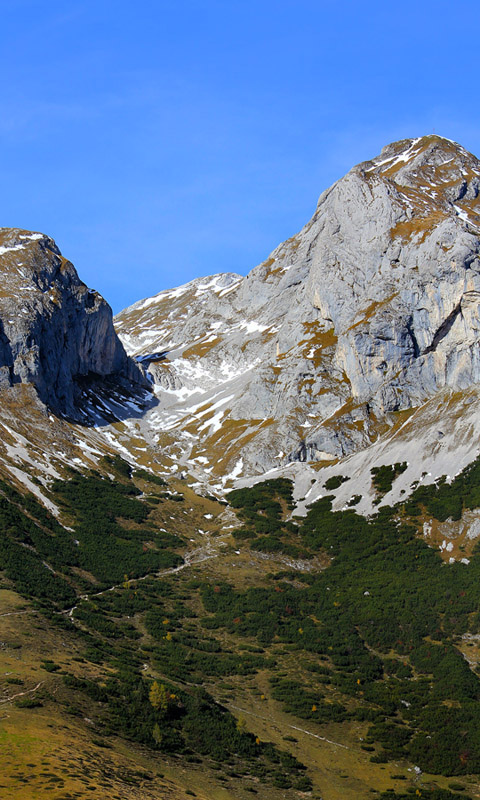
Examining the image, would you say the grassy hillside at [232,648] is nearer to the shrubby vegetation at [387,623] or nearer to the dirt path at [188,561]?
the shrubby vegetation at [387,623]

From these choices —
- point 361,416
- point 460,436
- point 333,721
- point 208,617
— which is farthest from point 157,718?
point 361,416

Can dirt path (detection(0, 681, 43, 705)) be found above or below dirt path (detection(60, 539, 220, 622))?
above

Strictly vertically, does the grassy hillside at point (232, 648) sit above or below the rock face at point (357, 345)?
below

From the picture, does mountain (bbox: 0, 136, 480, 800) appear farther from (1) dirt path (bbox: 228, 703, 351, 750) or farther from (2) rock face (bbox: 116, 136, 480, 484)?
(2) rock face (bbox: 116, 136, 480, 484)

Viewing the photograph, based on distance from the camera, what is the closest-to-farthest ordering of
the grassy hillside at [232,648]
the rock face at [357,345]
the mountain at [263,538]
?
1. the grassy hillside at [232,648]
2. the mountain at [263,538]
3. the rock face at [357,345]

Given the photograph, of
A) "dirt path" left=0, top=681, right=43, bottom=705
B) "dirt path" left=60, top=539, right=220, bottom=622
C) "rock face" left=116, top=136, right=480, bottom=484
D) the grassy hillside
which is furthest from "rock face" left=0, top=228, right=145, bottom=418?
"dirt path" left=0, top=681, right=43, bottom=705

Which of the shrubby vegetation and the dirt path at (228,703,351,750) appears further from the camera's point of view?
the shrubby vegetation

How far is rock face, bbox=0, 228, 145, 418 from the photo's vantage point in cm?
14238

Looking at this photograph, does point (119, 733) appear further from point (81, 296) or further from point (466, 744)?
point (81, 296)

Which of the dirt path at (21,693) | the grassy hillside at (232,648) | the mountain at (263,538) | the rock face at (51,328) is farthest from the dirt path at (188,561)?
the rock face at (51,328)

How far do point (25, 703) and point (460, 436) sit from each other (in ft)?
291

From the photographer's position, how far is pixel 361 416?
13562 cm

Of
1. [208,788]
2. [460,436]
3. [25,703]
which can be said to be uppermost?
[460,436]

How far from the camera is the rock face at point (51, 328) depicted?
142m
